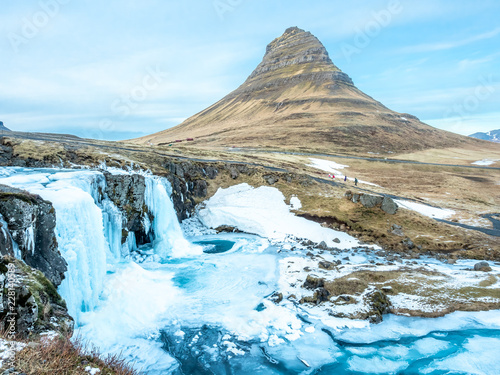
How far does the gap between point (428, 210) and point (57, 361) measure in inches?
2039

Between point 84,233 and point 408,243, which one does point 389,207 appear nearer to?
point 408,243

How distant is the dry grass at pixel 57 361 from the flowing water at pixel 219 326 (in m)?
7.00

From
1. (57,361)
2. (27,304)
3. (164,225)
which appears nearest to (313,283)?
(27,304)

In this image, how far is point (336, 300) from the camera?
20422mm

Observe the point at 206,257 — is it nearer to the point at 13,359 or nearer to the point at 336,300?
the point at 336,300

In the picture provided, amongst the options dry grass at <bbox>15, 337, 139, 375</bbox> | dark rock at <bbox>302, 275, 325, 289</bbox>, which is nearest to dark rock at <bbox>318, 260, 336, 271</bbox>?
dark rock at <bbox>302, 275, 325, 289</bbox>

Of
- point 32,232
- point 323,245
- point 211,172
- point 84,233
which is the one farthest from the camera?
point 211,172

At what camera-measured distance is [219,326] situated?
58.9 feet

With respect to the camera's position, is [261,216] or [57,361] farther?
[261,216]

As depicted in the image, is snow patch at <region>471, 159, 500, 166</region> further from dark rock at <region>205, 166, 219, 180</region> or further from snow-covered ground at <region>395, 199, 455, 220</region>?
dark rock at <region>205, 166, 219, 180</region>

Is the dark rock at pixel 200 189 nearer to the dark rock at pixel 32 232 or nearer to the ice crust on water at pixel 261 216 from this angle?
the ice crust on water at pixel 261 216

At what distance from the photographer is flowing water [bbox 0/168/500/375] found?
15.0 meters

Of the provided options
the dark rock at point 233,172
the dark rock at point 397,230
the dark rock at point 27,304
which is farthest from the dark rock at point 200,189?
the dark rock at point 27,304

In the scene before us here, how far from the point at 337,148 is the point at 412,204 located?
77.8 meters
